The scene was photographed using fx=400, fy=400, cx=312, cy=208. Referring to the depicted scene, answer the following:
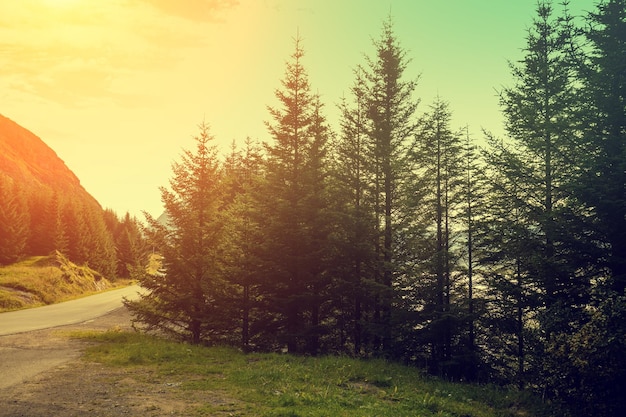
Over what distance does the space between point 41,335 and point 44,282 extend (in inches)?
1020

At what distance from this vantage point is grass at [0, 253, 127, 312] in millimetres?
36438

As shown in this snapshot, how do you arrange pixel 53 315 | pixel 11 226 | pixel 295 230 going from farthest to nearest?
pixel 11 226 < pixel 53 315 < pixel 295 230

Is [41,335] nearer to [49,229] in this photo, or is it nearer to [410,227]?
[410,227]

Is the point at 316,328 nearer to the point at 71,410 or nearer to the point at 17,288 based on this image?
the point at 71,410

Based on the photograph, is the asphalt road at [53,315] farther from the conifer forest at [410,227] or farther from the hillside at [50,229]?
the hillside at [50,229]

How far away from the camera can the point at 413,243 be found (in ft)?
65.0

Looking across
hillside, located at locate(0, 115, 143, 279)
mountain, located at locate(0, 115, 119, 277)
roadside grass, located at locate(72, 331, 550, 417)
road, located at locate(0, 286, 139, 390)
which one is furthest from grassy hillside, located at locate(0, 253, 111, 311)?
roadside grass, located at locate(72, 331, 550, 417)

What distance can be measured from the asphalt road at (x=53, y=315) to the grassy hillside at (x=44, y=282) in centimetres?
266

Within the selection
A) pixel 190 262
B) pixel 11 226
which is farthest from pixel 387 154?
pixel 11 226

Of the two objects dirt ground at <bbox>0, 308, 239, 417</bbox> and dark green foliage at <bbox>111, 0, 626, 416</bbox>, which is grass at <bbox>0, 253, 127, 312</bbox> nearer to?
dark green foliage at <bbox>111, 0, 626, 416</bbox>

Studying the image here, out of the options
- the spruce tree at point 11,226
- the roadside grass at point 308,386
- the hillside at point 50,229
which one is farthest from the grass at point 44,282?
the roadside grass at point 308,386

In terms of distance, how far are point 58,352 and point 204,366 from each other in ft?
23.5

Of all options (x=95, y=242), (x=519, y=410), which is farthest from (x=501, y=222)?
(x=95, y=242)

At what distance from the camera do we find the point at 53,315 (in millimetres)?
30312
